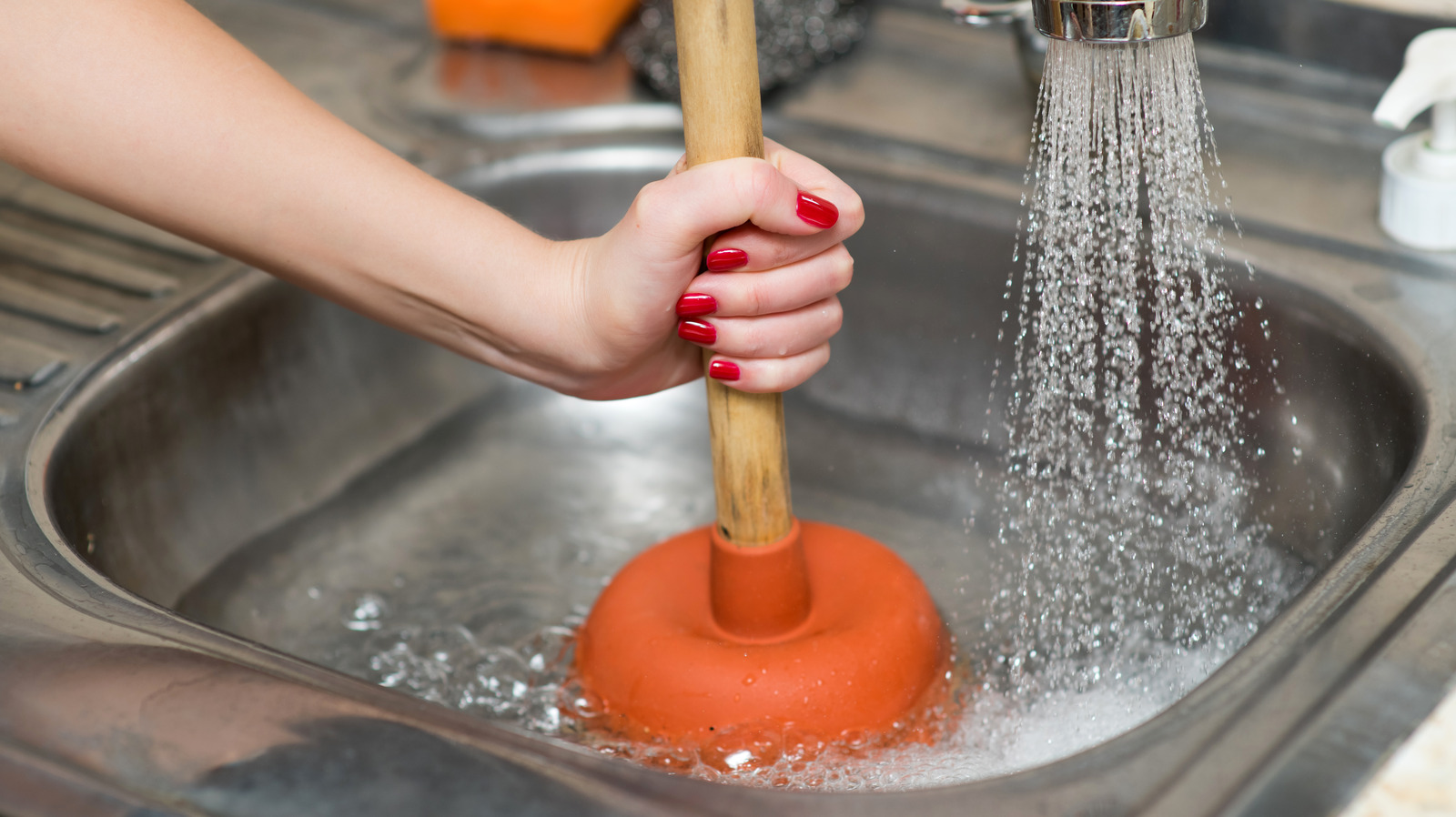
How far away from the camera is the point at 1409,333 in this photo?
68 centimetres

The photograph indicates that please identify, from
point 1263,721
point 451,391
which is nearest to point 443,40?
point 451,391

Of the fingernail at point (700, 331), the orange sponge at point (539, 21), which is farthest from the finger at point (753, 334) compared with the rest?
the orange sponge at point (539, 21)

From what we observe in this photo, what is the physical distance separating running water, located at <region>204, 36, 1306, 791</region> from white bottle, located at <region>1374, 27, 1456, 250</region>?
10 centimetres

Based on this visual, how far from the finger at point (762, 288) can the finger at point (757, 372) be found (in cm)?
2

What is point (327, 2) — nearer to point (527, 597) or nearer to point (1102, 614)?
point (527, 597)

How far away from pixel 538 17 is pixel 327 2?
0.26 metres

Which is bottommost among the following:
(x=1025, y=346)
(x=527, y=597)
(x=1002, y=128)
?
(x=527, y=597)

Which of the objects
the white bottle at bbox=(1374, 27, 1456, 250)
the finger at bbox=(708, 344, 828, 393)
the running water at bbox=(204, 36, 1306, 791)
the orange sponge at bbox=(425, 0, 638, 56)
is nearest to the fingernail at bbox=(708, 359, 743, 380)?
the finger at bbox=(708, 344, 828, 393)

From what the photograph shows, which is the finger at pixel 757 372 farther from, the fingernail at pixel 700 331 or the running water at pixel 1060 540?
the running water at pixel 1060 540

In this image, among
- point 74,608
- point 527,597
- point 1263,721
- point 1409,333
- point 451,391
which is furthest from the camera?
point 451,391

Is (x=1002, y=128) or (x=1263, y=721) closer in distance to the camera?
(x=1263, y=721)

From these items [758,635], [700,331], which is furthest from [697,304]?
[758,635]

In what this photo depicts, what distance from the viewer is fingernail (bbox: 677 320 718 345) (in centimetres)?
58

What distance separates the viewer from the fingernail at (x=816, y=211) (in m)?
0.54
